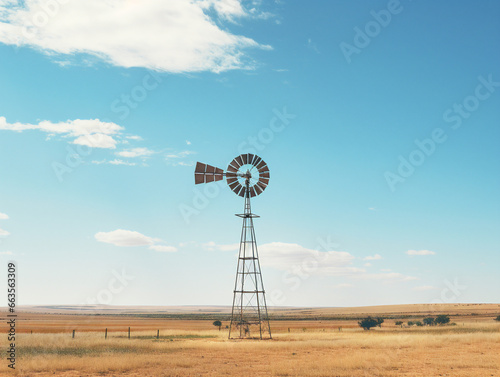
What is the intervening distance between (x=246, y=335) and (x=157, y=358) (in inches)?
757

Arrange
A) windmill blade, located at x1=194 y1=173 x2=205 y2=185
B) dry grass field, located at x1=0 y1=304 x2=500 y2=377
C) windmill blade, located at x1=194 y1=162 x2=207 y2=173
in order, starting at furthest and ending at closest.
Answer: windmill blade, located at x1=194 y1=162 x2=207 y2=173 → windmill blade, located at x1=194 y1=173 x2=205 y2=185 → dry grass field, located at x1=0 y1=304 x2=500 y2=377

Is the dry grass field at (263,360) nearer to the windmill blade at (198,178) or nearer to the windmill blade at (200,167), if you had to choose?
the windmill blade at (198,178)

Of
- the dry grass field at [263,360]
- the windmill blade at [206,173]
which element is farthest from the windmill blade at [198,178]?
the dry grass field at [263,360]

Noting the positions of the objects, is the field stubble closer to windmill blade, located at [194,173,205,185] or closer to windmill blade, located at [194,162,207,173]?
windmill blade, located at [194,173,205,185]

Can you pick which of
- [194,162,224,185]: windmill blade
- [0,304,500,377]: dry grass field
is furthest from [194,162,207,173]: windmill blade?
[0,304,500,377]: dry grass field

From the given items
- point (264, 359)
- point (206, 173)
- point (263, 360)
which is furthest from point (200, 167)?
point (263, 360)

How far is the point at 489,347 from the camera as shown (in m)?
35.0

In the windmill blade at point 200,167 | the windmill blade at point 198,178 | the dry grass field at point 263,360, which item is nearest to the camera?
the dry grass field at point 263,360

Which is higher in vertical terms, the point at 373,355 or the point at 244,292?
the point at 244,292

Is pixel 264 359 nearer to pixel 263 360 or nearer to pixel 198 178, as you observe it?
pixel 263 360

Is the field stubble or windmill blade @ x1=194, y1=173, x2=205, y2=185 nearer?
the field stubble

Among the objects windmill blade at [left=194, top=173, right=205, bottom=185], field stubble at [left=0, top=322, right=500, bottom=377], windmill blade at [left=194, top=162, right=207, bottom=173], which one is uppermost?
windmill blade at [left=194, top=162, right=207, bottom=173]

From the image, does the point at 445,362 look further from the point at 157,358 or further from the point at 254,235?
the point at 254,235

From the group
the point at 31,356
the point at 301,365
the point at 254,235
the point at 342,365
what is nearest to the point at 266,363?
the point at 301,365
